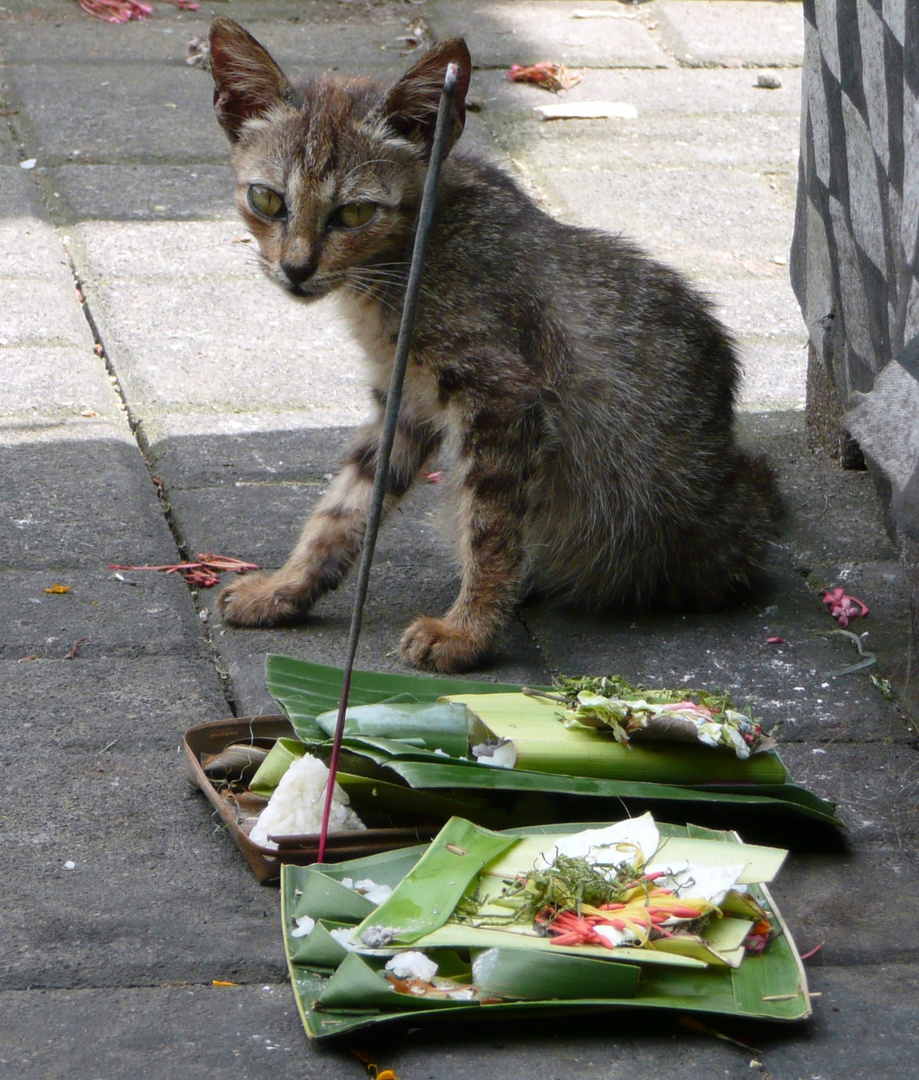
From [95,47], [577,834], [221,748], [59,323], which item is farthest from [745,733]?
[95,47]

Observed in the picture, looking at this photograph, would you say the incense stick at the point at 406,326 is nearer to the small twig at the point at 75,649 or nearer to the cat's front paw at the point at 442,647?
the cat's front paw at the point at 442,647

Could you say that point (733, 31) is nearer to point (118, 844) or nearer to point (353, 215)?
point (353, 215)

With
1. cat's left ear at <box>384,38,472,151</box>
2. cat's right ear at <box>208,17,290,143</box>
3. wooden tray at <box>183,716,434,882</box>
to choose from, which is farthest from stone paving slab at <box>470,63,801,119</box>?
wooden tray at <box>183,716,434,882</box>

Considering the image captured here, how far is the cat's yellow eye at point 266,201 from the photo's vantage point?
3.21 metres

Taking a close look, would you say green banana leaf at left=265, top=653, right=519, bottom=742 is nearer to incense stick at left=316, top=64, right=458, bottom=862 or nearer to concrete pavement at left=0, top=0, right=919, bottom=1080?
concrete pavement at left=0, top=0, right=919, bottom=1080

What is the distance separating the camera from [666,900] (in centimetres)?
219

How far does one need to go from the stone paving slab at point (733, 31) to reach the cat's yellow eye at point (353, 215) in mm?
4270

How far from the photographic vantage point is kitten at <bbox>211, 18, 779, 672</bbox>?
10.5ft

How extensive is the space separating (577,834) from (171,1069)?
751 mm

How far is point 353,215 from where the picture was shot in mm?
3191

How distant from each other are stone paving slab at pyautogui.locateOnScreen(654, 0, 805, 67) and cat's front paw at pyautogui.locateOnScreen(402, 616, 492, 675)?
4599 mm

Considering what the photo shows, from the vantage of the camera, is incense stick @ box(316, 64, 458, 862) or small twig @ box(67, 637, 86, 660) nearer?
incense stick @ box(316, 64, 458, 862)

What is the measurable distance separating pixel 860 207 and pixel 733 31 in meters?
4.12

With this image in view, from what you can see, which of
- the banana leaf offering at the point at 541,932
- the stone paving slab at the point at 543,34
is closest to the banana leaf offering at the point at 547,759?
the banana leaf offering at the point at 541,932
